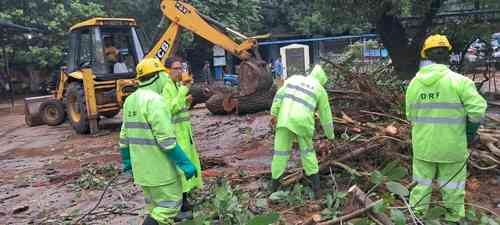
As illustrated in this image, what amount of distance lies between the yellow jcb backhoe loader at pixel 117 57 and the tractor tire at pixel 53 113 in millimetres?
1326

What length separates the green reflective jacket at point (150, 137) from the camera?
392 centimetres

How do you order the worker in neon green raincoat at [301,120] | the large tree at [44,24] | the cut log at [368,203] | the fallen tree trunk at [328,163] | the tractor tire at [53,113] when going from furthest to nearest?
the large tree at [44,24]
the tractor tire at [53,113]
the fallen tree trunk at [328,163]
the worker in neon green raincoat at [301,120]
the cut log at [368,203]

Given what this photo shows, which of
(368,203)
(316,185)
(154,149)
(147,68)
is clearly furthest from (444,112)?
(147,68)

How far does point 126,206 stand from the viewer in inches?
226

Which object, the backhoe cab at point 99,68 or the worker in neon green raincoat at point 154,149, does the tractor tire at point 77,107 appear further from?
the worker in neon green raincoat at point 154,149

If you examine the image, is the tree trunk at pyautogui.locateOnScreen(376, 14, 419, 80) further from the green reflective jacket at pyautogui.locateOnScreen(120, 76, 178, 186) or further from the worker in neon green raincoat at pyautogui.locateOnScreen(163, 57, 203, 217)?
the green reflective jacket at pyautogui.locateOnScreen(120, 76, 178, 186)

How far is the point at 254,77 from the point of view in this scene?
11383mm

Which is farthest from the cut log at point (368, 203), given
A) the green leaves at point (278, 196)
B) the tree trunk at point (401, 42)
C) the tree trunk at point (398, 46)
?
the tree trunk at point (398, 46)

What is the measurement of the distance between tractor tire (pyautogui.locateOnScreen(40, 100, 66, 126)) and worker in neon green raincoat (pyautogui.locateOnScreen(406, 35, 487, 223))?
10689 mm

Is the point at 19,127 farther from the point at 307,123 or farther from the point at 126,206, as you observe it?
the point at 307,123

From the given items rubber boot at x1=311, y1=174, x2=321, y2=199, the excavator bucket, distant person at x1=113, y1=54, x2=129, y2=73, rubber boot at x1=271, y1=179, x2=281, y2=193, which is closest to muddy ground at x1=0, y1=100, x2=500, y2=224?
rubber boot at x1=271, y1=179, x2=281, y2=193

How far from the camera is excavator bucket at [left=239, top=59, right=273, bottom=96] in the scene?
1134cm

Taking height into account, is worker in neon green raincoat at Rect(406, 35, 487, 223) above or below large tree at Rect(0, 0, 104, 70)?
below

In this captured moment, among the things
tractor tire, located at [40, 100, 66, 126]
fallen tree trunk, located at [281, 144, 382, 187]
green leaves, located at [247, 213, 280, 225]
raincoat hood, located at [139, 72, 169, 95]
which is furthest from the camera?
tractor tire, located at [40, 100, 66, 126]
